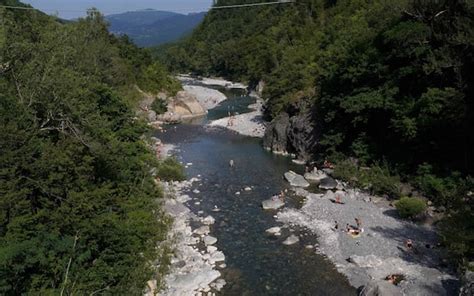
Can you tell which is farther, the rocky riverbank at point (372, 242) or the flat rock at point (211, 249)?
the flat rock at point (211, 249)

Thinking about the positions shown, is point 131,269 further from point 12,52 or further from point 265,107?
point 265,107

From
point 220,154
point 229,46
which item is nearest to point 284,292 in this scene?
point 220,154

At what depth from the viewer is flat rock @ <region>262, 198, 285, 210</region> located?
2514cm

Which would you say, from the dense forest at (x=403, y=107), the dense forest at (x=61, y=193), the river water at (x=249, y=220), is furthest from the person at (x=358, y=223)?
the dense forest at (x=61, y=193)

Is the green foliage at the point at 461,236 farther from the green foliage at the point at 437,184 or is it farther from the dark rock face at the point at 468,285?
the green foliage at the point at 437,184

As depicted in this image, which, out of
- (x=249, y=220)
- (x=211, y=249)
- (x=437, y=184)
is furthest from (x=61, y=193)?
(x=437, y=184)

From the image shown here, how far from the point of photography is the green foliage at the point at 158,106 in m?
53.2

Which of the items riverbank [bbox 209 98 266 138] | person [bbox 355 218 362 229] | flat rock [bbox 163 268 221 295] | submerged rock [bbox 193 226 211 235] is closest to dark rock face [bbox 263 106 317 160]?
riverbank [bbox 209 98 266 138]

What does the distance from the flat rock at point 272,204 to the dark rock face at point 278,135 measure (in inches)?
466

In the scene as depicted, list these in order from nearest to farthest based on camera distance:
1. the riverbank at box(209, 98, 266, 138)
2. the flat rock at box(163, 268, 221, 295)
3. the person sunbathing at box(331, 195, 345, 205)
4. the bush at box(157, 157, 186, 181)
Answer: the flat rock at box(163, 268, 221, 295), the person sunbathing at box(331, 195, 345, 205), the bush at box(157, 157, 186, 181), the riverbank at box(209, 98, 266, 138)

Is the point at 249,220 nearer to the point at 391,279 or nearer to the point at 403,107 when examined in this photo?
the point at 391,279

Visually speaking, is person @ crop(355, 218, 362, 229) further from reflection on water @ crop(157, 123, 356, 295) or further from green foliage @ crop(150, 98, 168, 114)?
green foliage @ crop(150, 98, 168, 114)

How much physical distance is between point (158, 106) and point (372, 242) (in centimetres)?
3743

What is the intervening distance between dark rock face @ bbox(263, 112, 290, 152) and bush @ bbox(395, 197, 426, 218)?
1500 centimetres
